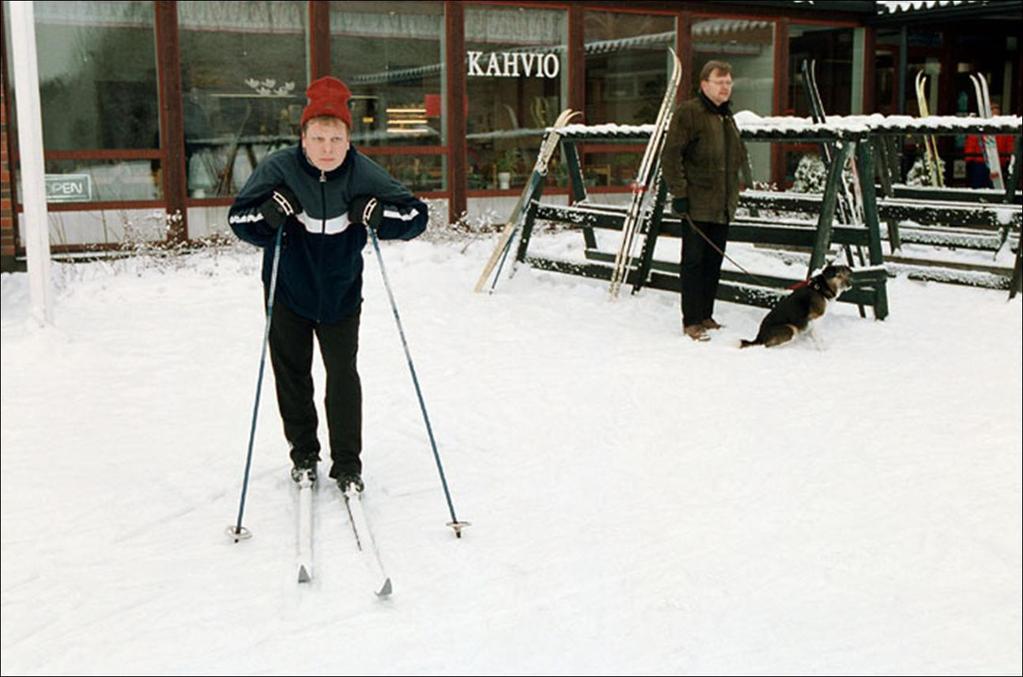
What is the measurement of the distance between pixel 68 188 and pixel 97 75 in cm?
111

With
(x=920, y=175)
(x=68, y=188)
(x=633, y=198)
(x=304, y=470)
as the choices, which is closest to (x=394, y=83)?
(x=68, y=188)

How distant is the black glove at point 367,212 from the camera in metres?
4.52

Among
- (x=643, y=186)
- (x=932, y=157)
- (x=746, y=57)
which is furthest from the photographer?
(x=746, y=57)

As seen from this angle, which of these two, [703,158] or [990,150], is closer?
[703,158]

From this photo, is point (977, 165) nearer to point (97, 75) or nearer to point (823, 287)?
point (823, 287)

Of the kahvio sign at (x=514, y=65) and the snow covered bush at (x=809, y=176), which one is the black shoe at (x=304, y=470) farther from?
the snow covered bush at (x=809, y=176)

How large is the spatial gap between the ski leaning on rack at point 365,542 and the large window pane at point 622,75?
31.8ft

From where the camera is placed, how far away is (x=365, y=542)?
4.38 metres

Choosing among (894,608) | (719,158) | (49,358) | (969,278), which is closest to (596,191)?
(969,278)

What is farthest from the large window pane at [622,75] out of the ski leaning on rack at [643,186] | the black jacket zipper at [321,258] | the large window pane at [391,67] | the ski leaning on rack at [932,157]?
the black jacket zipper at [321,258]

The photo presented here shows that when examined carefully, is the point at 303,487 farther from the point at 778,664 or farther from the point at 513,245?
the point at 513,245

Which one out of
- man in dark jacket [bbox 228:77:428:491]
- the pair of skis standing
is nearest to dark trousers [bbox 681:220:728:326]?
the pair of skis standing

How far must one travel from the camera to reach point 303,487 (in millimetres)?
4883

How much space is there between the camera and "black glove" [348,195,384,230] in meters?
4.52
